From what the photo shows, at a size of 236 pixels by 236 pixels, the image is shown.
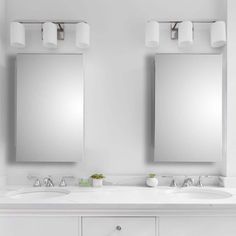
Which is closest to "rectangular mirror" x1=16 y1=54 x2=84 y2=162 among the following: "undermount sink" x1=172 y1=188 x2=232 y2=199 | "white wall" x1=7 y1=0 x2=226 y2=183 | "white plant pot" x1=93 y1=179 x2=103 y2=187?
"white wall" x1=7 y1=0 x2=226 y2=183

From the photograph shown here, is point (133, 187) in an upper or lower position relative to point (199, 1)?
lower

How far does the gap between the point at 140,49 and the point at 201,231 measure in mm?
1409

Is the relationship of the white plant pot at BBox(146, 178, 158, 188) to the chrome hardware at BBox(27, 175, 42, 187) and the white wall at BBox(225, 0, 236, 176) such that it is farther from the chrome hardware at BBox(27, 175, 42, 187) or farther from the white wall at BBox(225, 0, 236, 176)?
the chrome hardware at BBox(27, 175, 42, 187)

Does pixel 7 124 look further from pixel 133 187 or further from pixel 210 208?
pixel 210 208

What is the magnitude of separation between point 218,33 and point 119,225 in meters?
1.56

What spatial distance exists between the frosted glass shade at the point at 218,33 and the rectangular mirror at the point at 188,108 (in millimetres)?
116

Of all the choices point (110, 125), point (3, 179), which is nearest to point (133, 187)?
point (110, 125)

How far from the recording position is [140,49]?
2426 millimetres

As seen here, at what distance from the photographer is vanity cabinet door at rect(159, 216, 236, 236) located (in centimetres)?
184

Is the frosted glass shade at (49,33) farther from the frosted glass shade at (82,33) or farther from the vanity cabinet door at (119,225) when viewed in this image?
the vanity cabinet door at (119,225)

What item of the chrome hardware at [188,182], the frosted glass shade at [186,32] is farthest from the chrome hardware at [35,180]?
the frosted glass shade at [186,32]

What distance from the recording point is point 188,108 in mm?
2359

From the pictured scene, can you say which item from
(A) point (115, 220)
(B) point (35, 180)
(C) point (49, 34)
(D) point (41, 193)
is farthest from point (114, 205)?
(C) point (49, 34)

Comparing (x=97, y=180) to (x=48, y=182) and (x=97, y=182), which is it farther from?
(x=48, y=182)
